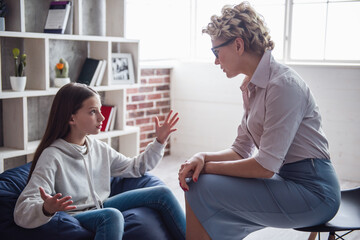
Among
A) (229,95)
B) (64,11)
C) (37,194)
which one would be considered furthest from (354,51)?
(37,194)

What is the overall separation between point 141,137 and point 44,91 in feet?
5.77

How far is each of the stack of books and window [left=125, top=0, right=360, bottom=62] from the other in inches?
24.1

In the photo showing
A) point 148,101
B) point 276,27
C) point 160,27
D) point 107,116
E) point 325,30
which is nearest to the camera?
point 107,116

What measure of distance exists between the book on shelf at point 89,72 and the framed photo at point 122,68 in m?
0.22

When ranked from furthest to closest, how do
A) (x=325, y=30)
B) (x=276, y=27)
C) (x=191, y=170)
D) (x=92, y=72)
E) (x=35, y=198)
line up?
(x=276, y=27), (x=325, y=30), (x=92, y=72), (x=191, y=170), (x=35, y=198)

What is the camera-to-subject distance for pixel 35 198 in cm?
192

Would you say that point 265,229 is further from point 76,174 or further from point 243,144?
point 76,174

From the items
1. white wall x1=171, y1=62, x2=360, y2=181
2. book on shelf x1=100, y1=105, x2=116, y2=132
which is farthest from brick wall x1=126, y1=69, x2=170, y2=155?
book on shelf x1=100, y1=105, x2=116, y2=132

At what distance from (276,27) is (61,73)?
235cm

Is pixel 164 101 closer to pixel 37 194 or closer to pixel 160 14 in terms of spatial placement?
pixel 160 14

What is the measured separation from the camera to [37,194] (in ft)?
6.33

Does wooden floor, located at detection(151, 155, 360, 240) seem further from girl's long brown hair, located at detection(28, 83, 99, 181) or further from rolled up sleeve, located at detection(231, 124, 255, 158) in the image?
girl's long brown hair, located at detection(28, 83, 99, 181)

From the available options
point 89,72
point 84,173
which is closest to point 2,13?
point 89,72

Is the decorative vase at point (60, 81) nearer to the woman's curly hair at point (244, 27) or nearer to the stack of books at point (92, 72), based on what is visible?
the stack of books at point (92, 72)
